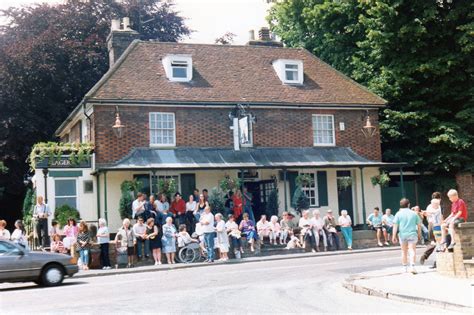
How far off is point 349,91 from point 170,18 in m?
16.8

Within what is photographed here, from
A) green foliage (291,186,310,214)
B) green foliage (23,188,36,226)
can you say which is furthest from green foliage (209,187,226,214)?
green foliage (23,188,36,226)

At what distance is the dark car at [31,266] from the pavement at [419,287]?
7294 mm

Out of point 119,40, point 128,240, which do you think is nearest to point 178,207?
point 128,240

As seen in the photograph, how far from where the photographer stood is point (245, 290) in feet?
46.6

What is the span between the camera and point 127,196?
2589cm

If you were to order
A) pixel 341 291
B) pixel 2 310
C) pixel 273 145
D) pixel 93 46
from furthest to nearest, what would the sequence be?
pixel 93 46
pixel 273 145
pixel 341 291
pixel 2 310

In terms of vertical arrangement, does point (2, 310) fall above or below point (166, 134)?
below

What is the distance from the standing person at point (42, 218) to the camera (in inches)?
958

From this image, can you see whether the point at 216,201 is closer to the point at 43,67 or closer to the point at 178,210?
the point at 178,210

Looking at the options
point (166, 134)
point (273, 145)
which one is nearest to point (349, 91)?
point (273, 145)

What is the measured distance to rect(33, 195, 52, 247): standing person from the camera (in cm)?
2433

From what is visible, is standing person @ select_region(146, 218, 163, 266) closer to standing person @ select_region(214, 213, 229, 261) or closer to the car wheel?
standing person @ select_region(214, 213, 229, 261)

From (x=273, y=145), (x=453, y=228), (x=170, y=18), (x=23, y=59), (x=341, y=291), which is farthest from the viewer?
(x=170, y=18)

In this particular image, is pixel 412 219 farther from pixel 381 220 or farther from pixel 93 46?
pixel 93 46
